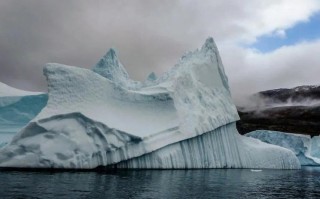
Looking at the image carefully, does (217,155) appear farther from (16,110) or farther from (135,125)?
(16,110)

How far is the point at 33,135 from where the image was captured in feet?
62.0

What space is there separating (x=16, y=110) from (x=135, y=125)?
32.9 ft

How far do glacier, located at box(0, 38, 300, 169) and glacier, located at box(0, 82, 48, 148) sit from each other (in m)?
5.06

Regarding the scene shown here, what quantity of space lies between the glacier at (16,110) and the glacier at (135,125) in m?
5.06

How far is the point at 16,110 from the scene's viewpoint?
26750mm

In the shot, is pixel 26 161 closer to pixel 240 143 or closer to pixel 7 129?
pixel 7 129

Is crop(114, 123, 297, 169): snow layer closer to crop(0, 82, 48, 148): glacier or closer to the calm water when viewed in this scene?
the calm water

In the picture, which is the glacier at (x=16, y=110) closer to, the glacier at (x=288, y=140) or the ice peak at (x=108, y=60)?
the ice peak at (x=108, y=60)

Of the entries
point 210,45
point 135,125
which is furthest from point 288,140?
point 135,125

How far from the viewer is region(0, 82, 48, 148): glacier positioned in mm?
26297

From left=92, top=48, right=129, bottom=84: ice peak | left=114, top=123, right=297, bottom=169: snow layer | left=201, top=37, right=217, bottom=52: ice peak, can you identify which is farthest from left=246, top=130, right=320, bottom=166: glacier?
left=92, top=48, right=129, bottom=84: ice peak

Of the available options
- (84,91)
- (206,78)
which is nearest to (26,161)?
(84,91)

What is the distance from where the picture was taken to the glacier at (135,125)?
1883 cm

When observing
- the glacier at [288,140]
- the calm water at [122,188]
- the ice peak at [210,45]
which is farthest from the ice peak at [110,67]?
the glacier at [288,140]
